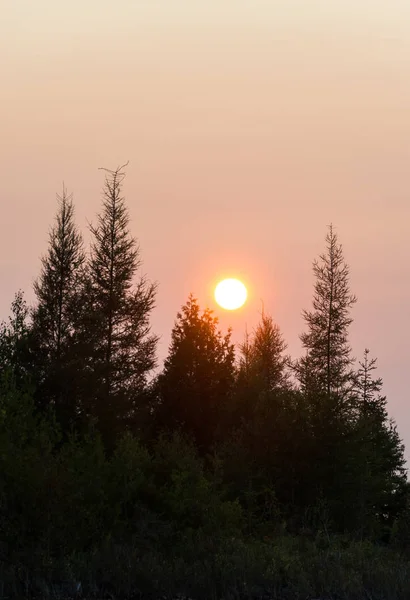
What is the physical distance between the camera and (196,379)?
5966 centimetres

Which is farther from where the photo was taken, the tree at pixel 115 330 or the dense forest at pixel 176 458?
the tree at pixel 115 330

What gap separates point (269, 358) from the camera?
83.8m

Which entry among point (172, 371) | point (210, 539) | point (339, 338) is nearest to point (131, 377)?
point (172, 371)

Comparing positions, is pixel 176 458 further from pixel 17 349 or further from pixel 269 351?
pixel 269 351

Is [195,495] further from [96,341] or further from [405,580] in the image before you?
[96,341]

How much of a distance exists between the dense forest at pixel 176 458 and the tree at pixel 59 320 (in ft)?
0.27

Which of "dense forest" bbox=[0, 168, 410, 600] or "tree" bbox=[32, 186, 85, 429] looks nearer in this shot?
"dense forest" bbox=[0, 168, 410, 600]

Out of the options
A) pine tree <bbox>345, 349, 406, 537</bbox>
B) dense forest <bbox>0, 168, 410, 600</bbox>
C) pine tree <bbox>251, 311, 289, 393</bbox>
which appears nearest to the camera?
dense forest <bbox>0, 168, 410, 600</bbox>

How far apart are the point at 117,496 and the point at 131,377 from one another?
23.8 meters

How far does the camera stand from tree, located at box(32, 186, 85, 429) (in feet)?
182

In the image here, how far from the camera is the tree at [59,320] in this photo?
55406 millimetres

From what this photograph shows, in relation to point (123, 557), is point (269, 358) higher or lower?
higher

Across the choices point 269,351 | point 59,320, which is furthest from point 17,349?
point 269,351

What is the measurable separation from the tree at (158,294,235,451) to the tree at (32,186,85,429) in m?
6.05
